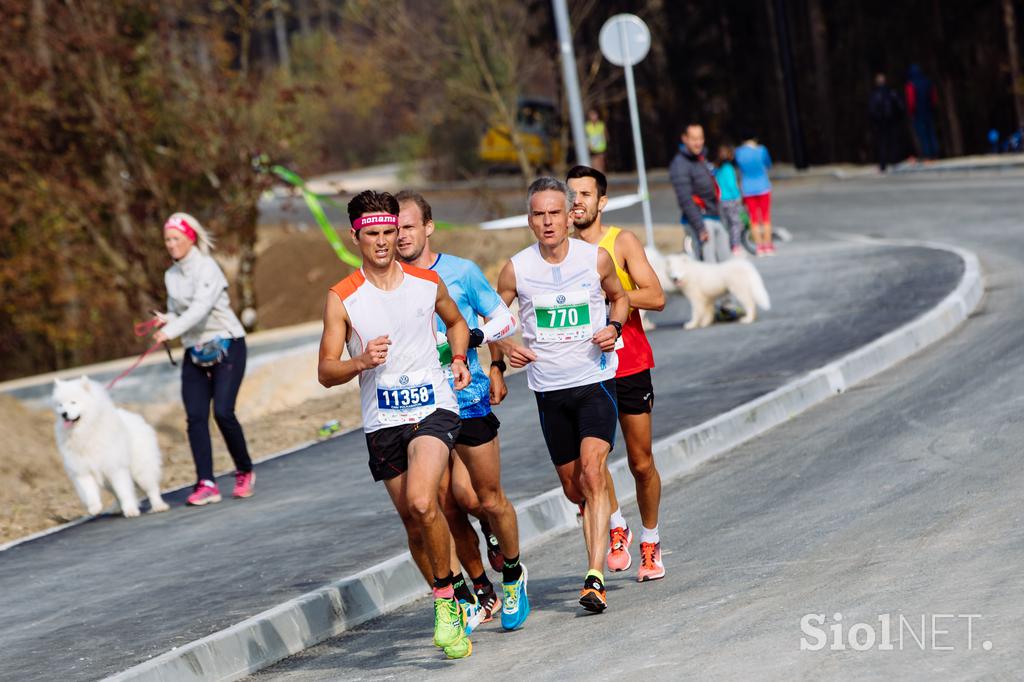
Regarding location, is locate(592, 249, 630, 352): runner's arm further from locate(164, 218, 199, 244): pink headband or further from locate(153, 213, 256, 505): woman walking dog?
locate(164, 218, 199, 244): pink headband

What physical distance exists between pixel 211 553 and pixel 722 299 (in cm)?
949

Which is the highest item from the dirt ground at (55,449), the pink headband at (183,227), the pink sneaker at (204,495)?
the pink headband at (183,227)

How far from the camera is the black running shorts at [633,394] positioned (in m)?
7.78

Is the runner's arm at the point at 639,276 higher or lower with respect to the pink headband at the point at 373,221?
lower

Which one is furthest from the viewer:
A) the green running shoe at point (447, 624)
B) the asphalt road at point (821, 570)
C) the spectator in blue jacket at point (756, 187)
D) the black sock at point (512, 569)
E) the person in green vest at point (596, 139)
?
the person in green vest at point (596, 139)

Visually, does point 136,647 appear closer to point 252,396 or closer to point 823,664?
point 823,664

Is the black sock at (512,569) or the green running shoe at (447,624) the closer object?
the green running shoe at (447,624)

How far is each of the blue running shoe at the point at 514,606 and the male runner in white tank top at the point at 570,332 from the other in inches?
16.0

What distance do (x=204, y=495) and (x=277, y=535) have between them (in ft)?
6.45

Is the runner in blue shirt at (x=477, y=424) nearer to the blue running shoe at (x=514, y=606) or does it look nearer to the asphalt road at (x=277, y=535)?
the blue running shoe at (x=514, y=606)

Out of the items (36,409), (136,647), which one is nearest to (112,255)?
(36,409)

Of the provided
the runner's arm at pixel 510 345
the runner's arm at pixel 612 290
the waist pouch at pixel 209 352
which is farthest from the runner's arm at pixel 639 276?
the waist pouch at pixel 209 352

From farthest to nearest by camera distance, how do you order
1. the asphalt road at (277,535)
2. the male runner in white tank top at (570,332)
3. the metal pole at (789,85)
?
the metal pole at (789,85) → the asphalt road at (277,535) → the male runner in white tank top at (570,332)

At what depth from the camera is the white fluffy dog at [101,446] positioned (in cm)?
1141
